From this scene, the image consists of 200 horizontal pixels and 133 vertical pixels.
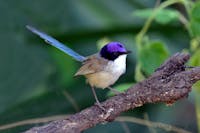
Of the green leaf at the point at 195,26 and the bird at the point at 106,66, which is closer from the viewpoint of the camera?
the bird at the point at 106,66

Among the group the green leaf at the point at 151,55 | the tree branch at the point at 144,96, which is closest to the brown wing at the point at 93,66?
the tree branch at the point at 144,96

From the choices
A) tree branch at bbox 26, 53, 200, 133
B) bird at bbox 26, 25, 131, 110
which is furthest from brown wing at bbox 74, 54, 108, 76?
tree branch at bbox 26, 53, 200, 133

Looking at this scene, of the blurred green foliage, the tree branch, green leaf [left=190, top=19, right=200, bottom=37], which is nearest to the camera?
the tree branch

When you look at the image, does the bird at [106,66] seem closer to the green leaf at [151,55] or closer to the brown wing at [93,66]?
the brown wing at [93,66]

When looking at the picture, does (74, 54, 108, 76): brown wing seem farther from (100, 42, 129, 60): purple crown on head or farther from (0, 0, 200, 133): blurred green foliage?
(0, 0, 200, 133): blurred green foliage

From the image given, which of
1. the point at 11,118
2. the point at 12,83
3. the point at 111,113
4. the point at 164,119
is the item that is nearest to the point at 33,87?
the point at 12,83

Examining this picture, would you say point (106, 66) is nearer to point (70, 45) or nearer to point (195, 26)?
point (195, 26)
